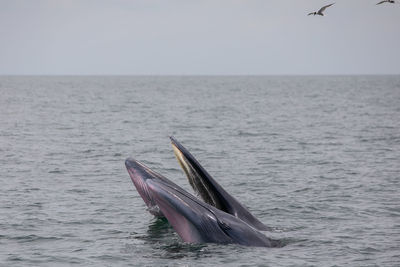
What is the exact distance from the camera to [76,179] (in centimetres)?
2892

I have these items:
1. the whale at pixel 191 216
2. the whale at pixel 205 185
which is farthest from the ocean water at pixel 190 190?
the whale at pixel 205 185

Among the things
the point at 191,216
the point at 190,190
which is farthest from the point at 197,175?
the point at 190,190

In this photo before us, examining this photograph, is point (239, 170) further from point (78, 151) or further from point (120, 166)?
point (78, 151)

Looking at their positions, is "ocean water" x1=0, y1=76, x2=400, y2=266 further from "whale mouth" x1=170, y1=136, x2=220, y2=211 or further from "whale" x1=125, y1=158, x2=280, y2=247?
"whale mouth" x1=170, y1=136, x2=220, y2=211

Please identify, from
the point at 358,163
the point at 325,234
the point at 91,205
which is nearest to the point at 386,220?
the point at 325,234

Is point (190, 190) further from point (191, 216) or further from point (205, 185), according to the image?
point (191, 216)

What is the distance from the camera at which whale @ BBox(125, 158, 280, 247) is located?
Answer: 1512cm

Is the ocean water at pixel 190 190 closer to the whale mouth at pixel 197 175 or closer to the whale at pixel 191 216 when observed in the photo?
the whale at pixel 191 216

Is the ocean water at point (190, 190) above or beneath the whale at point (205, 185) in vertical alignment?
beneath

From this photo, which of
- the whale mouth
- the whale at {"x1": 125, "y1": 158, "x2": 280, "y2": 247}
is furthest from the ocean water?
the whale mouth

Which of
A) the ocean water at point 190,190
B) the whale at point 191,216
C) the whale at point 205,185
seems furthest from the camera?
the ocean water at point 190,190

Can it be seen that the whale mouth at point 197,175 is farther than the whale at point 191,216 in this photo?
Yes

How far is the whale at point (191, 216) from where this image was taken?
1512 cm

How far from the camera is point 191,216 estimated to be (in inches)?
596
